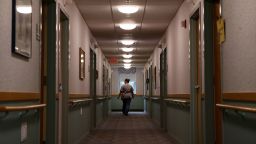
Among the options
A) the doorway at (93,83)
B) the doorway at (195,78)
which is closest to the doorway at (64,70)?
the doorway at (195,78)

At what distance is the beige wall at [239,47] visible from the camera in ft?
11.5

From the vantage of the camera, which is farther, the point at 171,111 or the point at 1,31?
the point at 171,111

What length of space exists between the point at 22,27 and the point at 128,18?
585cm

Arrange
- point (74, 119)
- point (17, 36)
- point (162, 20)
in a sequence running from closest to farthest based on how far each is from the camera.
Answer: point (17, 36) → point (74, 119) → point (162, 20)

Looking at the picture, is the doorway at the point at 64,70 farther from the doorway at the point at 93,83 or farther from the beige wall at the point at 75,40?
the doorway at the point at 93,83

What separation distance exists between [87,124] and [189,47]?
4.39 meters

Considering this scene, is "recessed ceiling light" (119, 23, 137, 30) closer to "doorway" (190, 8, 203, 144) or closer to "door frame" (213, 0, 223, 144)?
"doorway" (190, 8, 203, 144)

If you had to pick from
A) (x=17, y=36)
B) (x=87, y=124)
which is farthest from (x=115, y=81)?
(x=17, y=36)

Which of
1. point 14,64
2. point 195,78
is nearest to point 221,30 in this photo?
point 195,78

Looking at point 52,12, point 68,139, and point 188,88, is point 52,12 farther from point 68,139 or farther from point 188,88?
point 188,88

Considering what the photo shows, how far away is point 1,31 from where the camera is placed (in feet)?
10.6

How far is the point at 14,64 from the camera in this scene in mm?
3711

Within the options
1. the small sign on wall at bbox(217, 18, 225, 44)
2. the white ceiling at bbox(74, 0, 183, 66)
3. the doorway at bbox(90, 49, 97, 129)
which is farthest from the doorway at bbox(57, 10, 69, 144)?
the doorway at bbox(90, 49, 97, 129)

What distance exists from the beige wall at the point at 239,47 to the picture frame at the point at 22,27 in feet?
7.10
